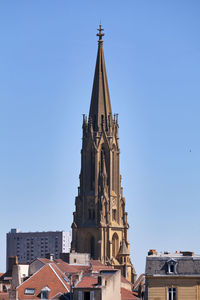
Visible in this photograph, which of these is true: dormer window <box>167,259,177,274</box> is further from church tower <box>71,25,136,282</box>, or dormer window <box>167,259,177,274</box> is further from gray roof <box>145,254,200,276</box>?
church tower <box>71,25,136,282</box>

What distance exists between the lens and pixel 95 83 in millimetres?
199500

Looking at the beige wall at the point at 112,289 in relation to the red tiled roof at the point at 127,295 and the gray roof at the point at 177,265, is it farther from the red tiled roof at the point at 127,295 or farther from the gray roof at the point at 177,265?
the gray roof at the point at 177,265

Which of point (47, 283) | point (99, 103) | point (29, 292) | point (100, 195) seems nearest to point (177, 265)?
point (47, 283)

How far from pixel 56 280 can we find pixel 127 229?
101757mm

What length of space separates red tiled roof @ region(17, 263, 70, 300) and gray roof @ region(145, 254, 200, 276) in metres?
17.9

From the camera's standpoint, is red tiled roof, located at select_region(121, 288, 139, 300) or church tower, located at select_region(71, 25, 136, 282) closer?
red tiled roof, located at select_region(121, 288, 139, 300)

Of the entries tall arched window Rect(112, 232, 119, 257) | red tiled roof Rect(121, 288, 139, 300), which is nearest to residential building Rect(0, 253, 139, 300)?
red tiled roof Rect(121, 288, 139, 300)

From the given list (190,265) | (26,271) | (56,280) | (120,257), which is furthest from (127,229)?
(190,265)

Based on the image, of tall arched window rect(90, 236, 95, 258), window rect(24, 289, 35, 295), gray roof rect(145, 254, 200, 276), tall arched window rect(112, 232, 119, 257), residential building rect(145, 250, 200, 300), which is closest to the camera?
residential building rect(145, 250, 200, 300)

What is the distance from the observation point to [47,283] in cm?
9438

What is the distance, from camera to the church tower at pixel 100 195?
623 ft

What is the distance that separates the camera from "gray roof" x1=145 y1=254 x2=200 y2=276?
75.8 m

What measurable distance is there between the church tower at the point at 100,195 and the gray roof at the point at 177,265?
361 feet

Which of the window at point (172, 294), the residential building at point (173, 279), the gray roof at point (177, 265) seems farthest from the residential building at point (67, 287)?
the window at point (172, 294)
